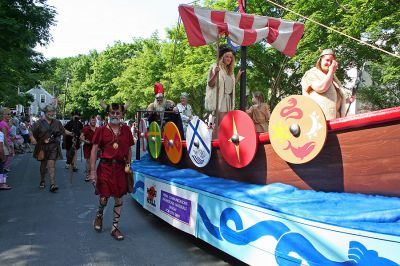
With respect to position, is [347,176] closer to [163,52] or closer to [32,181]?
[32,181]

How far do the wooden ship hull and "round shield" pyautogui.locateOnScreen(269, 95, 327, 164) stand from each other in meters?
0.11

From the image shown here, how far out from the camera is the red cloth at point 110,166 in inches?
206

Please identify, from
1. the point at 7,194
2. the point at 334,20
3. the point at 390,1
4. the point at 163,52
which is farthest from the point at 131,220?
the point at 163,52

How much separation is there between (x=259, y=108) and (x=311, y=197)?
3.32 metres

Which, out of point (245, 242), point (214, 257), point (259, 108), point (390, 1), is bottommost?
point (214, 257)

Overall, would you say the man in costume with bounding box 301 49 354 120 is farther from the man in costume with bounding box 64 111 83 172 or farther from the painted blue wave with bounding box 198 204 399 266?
the man in costume with bounding box 64 111 83 172

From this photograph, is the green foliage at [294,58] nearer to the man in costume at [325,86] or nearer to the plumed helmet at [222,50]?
the plumed helmet at [222,50]

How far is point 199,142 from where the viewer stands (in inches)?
206

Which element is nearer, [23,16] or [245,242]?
[245,242]

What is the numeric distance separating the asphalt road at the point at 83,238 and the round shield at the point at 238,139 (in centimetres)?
115

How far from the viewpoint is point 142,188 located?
6.61 meters

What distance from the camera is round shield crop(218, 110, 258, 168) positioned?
437cm

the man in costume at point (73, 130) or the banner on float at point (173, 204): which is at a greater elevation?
the man in costume at point (73, 130)

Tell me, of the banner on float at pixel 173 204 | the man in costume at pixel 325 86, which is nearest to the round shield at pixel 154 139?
the banner on float at pixel 173 204
